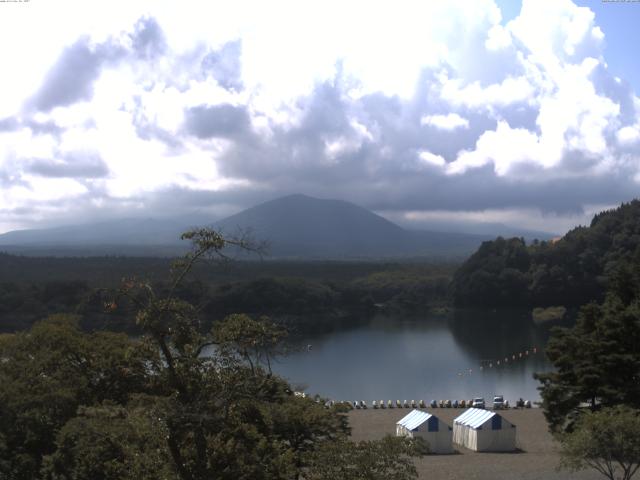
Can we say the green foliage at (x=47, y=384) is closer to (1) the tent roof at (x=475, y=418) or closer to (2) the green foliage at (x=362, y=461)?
(2) the green foliage at (x=362, y=461)

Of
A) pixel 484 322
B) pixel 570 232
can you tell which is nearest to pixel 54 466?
pixel 484 322

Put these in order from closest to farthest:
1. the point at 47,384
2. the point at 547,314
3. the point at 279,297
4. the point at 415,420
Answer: the point at 47,384
the point at 415,420
the point at 547,314
the point at 279,297

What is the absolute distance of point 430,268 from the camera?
257 ft

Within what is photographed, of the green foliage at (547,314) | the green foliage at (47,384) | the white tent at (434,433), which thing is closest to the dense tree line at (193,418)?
the green foliage at (47,384)

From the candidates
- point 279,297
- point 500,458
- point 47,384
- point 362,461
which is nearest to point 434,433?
point 500,458

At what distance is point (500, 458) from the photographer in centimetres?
1445

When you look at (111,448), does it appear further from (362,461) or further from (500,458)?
(500,458)

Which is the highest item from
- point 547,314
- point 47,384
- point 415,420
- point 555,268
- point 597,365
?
point 555,268

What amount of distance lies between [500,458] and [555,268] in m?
41.2

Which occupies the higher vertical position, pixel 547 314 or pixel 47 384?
pixel 47 384

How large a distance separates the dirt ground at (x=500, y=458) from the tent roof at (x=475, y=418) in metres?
0.55

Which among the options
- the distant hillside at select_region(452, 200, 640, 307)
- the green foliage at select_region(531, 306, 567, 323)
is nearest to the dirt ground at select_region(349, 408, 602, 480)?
the green foliage at select_region(531, 306, 567, 323)

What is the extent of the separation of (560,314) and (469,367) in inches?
821

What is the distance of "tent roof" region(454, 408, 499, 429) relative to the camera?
1534 cm
